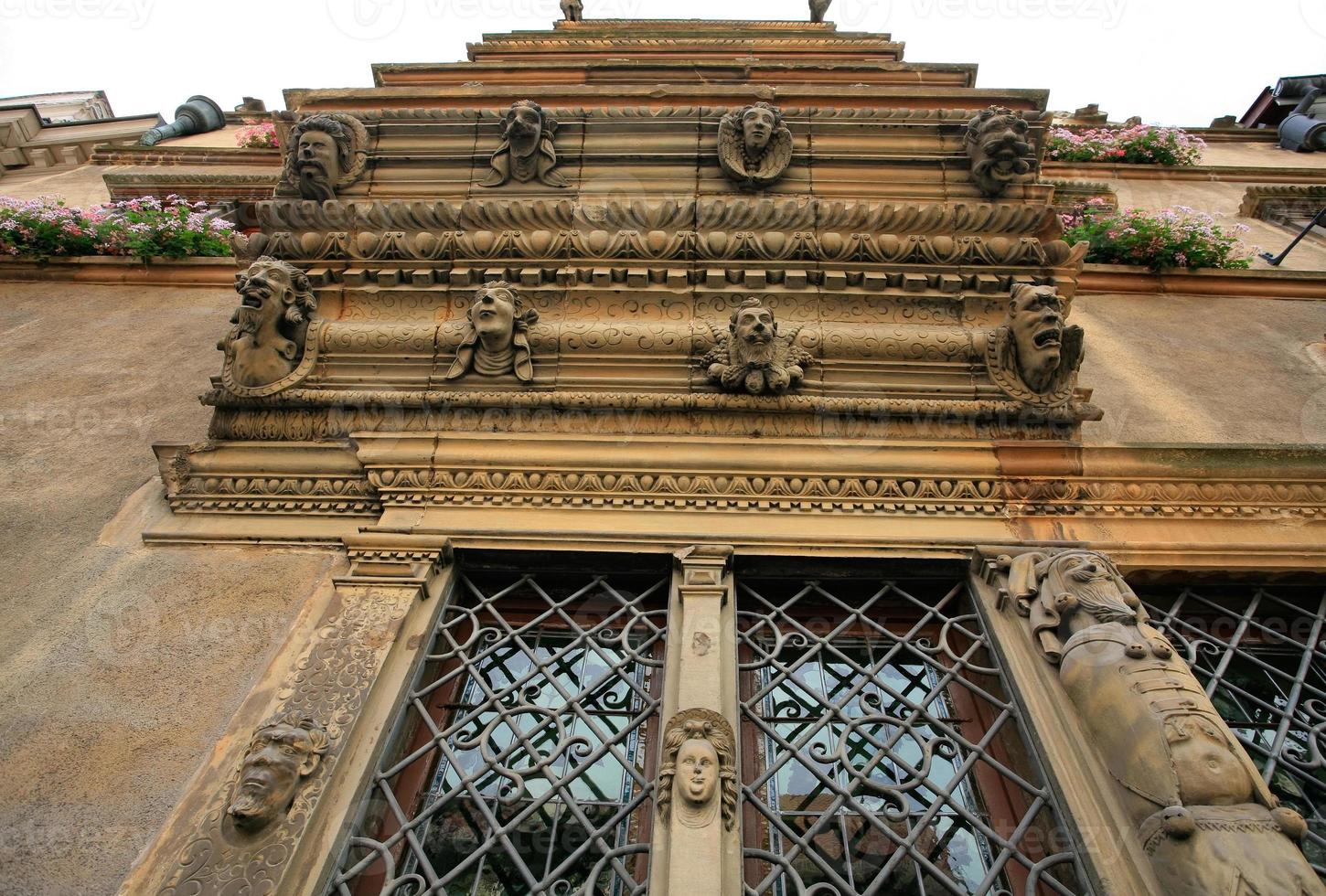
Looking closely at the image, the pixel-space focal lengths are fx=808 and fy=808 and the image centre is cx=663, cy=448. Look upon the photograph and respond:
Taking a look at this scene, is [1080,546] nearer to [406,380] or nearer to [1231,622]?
[1231,622]

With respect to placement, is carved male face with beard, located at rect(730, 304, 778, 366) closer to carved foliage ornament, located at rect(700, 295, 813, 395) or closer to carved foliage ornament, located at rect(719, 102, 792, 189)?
carved foliage ornament, located at rect(700, 295, 813, 395)

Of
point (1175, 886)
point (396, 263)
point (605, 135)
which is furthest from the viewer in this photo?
point (605, 135)

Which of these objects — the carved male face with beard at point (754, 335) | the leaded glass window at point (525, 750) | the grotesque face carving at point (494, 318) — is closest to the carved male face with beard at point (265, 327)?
the grotesque face carving at point (494, 318)

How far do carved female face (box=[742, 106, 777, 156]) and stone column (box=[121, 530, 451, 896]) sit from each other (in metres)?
3.80

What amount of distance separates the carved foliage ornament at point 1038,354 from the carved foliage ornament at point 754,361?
4.00 feet

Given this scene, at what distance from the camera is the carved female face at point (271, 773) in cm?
287

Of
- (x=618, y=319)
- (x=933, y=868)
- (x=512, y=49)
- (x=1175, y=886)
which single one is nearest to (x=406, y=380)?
(x=618, y=319)

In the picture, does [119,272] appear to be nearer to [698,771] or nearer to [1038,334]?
[698,771]

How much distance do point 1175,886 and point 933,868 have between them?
744mm

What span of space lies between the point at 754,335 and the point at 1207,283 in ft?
15.7

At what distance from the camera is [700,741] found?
310cm

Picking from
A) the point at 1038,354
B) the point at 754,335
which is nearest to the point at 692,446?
the point at 754,335

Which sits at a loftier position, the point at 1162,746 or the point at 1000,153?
the point at 1000,153

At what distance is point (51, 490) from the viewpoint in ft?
15.4
